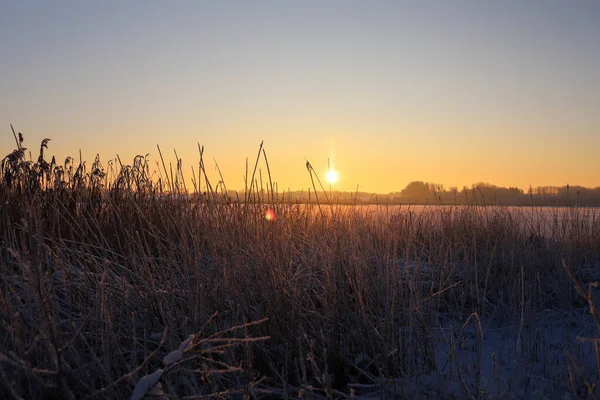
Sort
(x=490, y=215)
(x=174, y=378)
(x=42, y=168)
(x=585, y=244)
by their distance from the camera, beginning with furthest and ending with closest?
(x=490, y=215) → (x=585, y=244) → (x=42, y=168) → (x=174, y=378)

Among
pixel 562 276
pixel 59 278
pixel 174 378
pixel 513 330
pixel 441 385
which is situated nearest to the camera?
pixel 174 378

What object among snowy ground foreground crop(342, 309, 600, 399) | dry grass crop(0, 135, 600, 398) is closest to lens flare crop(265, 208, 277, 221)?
dry grass crop(0, 135, 600, 398)

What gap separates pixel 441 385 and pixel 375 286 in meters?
0.88

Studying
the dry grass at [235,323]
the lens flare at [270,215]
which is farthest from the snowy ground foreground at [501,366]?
the lens flare at [270,215]

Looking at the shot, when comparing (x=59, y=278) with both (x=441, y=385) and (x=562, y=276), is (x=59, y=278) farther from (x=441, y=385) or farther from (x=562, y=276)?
(x=562, y=276)

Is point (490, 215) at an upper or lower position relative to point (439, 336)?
upper

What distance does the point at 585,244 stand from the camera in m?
6.43

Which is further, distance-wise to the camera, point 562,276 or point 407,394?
point 562,276

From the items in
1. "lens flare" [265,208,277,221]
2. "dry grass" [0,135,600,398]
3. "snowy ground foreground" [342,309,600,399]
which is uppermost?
"lens flare" [265,208,277,221]

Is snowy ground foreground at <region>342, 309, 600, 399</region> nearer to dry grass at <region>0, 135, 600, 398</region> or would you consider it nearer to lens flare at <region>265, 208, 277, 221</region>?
dry grass at <region>0, 135, 600, 398</region>

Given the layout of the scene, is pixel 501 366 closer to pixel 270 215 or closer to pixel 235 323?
pixel 235 323

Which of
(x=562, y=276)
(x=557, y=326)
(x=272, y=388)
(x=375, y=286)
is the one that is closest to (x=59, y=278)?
(x=272, y=388)

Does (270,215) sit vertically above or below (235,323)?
above

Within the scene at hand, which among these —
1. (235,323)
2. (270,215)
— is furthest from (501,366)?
(270,215)
